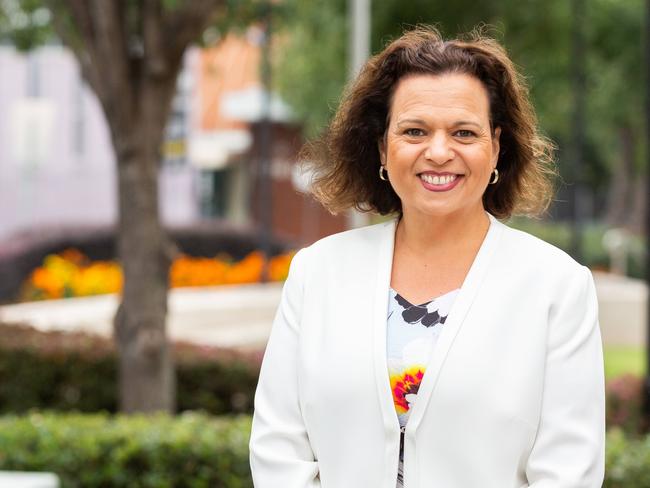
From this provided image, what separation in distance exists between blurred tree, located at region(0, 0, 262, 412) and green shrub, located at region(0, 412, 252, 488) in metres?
1.42

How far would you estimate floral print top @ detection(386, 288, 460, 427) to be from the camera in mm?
2432

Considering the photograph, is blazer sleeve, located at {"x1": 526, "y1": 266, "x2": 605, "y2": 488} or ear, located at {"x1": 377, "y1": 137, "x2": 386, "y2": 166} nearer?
blazer sleeve, located at {"x1": 526, "y1": 266, "x2": 605, "y2": 488}

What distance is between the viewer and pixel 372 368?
242 cm

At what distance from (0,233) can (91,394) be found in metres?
15.5

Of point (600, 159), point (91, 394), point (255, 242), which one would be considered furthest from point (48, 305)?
point (600, 159)

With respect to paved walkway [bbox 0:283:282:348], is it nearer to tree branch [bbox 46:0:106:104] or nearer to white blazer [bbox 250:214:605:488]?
tree branch [bbox 46:0:106:104]

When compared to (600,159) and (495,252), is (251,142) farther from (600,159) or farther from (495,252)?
(495,252)

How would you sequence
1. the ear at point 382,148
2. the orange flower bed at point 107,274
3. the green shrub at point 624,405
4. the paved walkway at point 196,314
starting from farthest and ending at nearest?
the orange flower bed at point 107,274 < the paved walkway at point 196,314 < the green shrub at point 624,405 < the ear at point 382,148

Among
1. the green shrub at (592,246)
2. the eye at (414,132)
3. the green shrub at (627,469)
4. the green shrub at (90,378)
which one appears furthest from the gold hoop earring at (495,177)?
the green shrub at (592,246)

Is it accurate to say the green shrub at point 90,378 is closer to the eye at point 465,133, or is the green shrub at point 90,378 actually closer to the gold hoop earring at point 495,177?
the gold hoop earring at point 495,177

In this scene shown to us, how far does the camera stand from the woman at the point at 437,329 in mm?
2365

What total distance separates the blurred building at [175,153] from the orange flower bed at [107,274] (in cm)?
232

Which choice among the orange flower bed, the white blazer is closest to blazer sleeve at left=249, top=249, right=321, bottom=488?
the white blazer

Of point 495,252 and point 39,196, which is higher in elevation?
point 495,252
